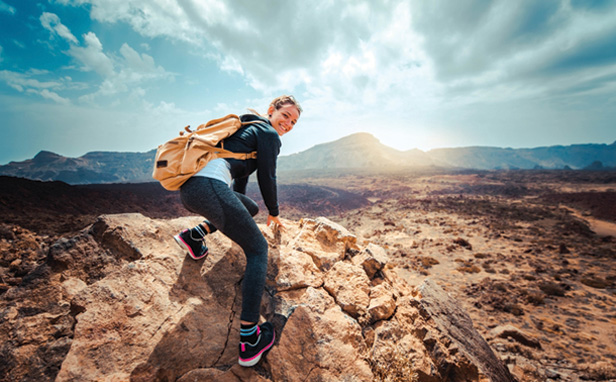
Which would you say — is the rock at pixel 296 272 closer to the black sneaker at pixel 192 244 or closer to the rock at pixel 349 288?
the rock at pixel 349 288

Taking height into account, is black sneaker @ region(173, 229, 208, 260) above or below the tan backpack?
below

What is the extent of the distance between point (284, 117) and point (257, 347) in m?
2.07

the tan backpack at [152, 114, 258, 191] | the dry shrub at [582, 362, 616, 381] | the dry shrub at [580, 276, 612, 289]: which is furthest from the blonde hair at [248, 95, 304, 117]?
the dry shrub at [580, 276, 612, 289]

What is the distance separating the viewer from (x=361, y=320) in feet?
7.77

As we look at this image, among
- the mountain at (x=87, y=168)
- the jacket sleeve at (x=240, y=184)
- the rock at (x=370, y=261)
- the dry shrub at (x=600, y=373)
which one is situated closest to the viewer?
the jacket sleeve at (x=240, y=184)

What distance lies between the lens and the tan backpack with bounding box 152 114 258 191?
1.64 meters

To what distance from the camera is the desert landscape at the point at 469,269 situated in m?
1.83

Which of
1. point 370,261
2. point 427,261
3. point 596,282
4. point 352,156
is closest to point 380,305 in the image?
point 370,261

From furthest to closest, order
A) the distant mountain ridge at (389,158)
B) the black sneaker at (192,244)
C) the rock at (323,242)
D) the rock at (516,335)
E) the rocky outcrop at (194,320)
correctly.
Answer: the distant mountain ridge at (389,158) < the rock at (516,335) < the rock at (323,242) < the black sneaker at (192,244) < the rocky outcrop at (194,320)

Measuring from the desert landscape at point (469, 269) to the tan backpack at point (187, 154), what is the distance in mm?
1314

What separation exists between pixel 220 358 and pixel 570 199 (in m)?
42.8

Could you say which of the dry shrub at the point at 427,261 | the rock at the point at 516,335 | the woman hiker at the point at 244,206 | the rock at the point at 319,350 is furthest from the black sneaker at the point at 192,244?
the dry shrub at the point at 427,261

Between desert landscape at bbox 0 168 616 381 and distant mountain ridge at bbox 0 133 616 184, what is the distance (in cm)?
8635

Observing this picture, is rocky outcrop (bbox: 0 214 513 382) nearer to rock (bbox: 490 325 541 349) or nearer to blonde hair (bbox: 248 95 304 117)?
blonde hair (bbox: 248 95 304 117)
